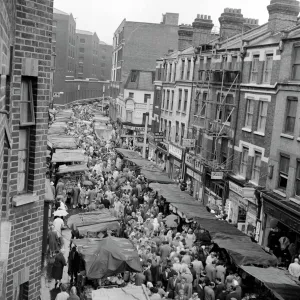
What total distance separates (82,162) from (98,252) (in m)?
19.7

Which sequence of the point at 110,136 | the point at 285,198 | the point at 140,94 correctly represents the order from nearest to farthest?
the point at 285,198, the point at 110,136, the point at 140,94

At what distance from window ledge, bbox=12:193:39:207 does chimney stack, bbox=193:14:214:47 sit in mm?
31168

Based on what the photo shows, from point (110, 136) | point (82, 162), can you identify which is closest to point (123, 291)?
point (82, 162)

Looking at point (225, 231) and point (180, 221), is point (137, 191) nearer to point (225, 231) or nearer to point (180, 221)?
point (180, 221)

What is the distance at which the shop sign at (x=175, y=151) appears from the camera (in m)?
37.6

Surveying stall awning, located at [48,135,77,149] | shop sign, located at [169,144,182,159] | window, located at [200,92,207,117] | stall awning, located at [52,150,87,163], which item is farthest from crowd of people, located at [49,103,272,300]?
shop sign, located at [169,144,182,159]

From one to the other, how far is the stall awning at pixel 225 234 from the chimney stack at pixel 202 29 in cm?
1760

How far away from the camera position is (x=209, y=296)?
14.0m

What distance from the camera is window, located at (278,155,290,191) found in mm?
22316

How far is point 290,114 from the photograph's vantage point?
22.3 m

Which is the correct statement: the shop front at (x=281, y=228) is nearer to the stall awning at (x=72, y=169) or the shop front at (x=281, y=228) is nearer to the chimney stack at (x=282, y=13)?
the chimney stack at (x=282, y=13)

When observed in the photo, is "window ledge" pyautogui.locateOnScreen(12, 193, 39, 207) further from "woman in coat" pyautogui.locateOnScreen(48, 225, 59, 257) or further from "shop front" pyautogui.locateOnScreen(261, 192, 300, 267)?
"shop front" pyautogui.locateOnScreen(261, 192, 300, 267)

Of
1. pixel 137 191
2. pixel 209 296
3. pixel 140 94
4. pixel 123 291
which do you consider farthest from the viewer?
pixel 140 94

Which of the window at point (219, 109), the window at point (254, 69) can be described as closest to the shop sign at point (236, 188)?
the window at point (219, 109)
